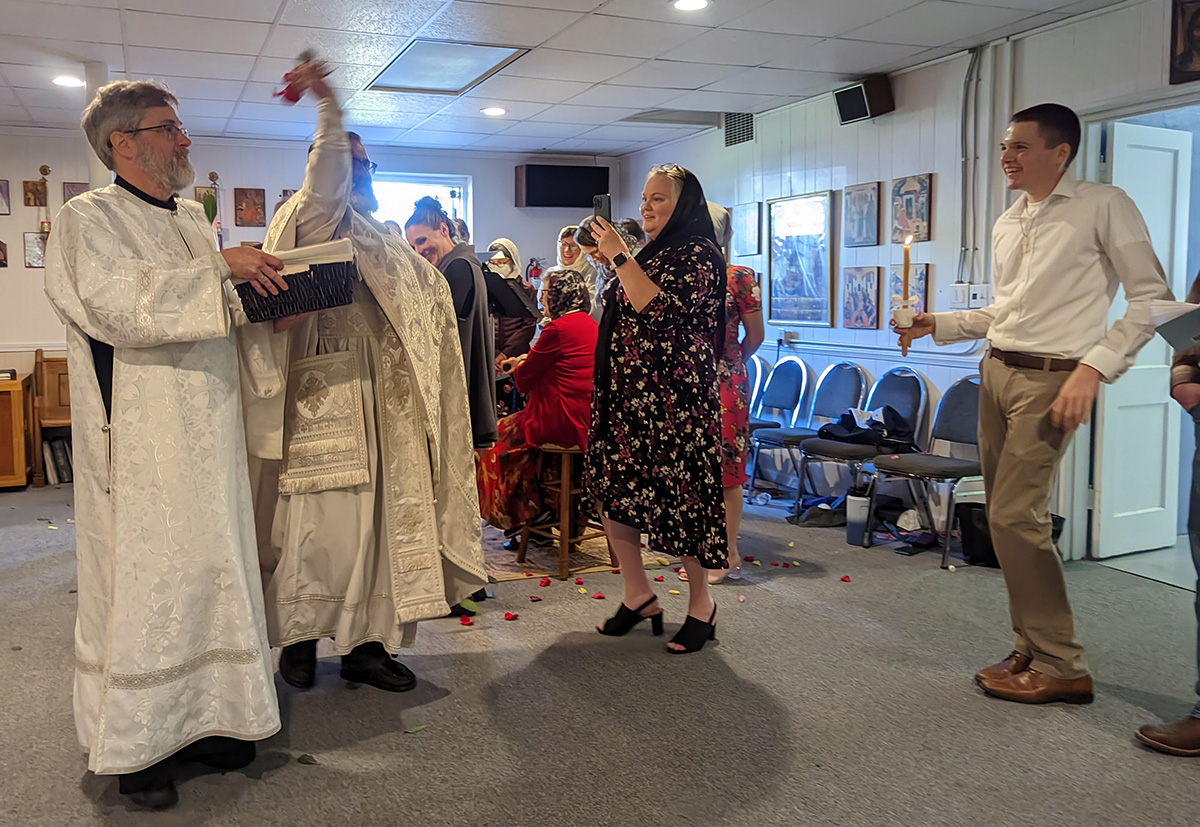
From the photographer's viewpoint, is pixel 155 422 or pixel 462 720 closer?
pixel 155 422

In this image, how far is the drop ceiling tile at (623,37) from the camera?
449 cm

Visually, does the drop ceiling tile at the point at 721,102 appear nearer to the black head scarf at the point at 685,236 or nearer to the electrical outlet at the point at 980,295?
the electrical outlet at the point at 980,295

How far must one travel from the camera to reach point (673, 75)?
18.1 ft

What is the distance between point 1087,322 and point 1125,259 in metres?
0.20

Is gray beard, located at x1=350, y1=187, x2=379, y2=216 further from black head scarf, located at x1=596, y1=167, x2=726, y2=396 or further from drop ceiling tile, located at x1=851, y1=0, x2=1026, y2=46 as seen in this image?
drop ceiling tile, located at x1=851, y1=0, x2=1026, y2=46

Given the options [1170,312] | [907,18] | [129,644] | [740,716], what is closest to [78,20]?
[129,644]

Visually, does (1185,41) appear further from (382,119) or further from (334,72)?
(382,119)

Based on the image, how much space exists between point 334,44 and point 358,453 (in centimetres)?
287

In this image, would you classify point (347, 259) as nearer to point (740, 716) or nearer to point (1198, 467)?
point (740, 716)

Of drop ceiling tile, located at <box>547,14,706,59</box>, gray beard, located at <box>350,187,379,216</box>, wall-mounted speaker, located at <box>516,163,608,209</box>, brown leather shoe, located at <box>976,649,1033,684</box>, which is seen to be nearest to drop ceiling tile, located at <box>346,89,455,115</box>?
drop ceiling tile, located at <box>547,14,706,59</box>

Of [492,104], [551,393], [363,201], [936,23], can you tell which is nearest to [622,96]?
[492,104]

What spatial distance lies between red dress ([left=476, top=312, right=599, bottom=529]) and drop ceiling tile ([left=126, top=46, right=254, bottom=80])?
239 centimetres

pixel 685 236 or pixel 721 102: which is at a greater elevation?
pixel 721 102

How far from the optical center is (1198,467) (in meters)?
2.54
